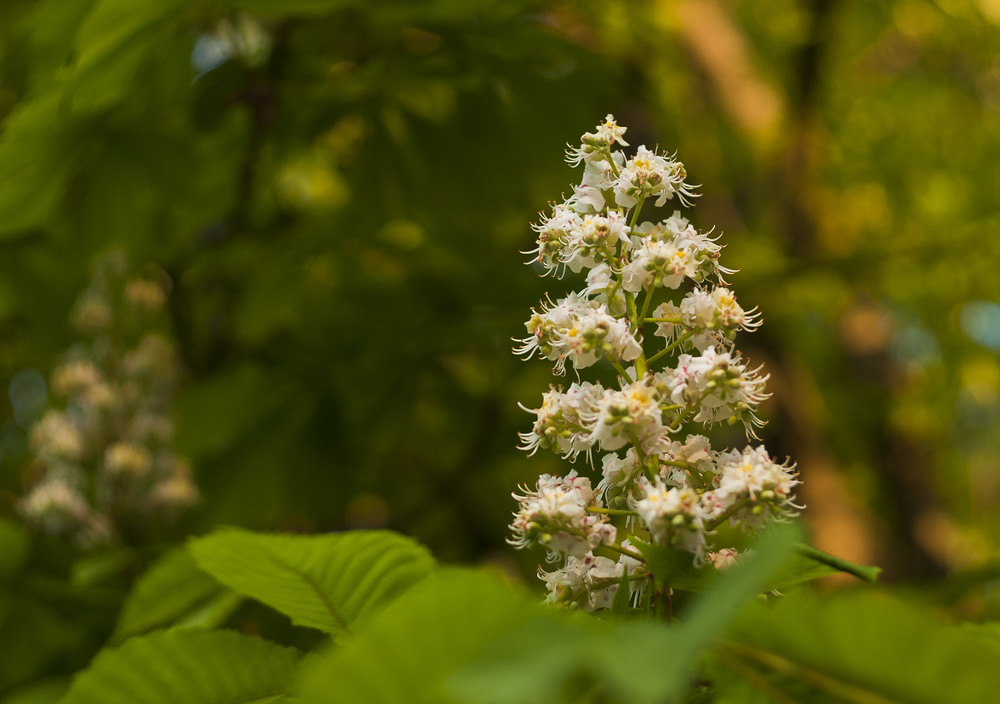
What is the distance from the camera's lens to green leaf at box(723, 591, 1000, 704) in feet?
1.85

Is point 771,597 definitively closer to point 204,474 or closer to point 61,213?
point 204,474

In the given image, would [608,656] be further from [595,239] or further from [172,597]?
[172,597]

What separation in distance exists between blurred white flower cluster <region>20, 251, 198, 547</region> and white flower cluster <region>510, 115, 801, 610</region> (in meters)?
2.52

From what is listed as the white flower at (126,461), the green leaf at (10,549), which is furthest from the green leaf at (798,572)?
the white flower at (126,461)

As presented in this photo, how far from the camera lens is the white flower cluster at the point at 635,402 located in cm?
89

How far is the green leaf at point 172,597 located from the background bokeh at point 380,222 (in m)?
0.71

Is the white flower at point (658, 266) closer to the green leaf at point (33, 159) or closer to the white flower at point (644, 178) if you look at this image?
the white flower at point (644, 178)

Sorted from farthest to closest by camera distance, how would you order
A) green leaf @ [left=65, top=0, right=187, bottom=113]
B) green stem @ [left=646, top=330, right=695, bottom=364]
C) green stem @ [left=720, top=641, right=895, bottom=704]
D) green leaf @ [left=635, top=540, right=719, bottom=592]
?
green leaf @ [left=65, top=0, right=187, bottom=113], green stem @ [left=646, top=330, right=695, bottom=364], green leaf @ [left=635, top=540, right=719, bottom=592], green stem @ [left=720, top=641, right=895, bottom=704]

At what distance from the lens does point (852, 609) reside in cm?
59

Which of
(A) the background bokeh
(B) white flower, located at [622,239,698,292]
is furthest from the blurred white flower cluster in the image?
(B) white flower, located at [622,239,698,292]

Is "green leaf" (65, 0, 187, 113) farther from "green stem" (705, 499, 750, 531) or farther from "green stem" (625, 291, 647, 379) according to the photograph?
"green stem" (705, 499, 750, 531)

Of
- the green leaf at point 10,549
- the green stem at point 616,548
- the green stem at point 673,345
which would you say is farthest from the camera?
the green leaf at point 10,549

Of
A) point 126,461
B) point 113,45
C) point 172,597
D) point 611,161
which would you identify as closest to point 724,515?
point 611,161

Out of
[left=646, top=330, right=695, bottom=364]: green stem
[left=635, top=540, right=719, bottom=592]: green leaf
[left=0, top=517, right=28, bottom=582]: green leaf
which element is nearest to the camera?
[left=635, top=540, right=719, bottom=592]: green leaf
